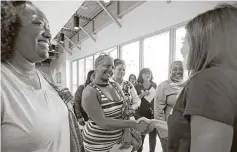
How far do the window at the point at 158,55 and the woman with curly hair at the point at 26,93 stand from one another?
3884 mm

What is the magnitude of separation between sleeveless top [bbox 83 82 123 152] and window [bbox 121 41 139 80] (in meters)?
4.19

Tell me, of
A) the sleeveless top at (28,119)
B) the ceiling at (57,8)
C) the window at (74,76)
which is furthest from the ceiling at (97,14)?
the sleeveless top at (28,119)

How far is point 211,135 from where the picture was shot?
0.77 meters

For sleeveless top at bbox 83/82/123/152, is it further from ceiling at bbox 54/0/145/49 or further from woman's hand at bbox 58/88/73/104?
ceiling at bbox 54/0/145/49

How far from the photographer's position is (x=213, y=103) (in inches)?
30.5

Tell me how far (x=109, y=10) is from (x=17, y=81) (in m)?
6.27

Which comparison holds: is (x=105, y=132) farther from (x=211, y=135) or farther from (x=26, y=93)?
(x=211, y=135)

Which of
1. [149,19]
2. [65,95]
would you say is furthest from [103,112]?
[149,19]

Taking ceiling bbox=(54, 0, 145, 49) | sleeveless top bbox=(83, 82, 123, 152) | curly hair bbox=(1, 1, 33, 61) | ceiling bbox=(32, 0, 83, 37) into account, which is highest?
ceiling bbox=(54, 0, 145, 49)

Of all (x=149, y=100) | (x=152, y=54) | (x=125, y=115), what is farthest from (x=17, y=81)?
(x=152, y=54)

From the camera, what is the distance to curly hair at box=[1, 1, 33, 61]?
84 centimetres

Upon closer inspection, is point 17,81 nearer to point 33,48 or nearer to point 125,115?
point 33,48

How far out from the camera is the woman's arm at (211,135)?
766mm

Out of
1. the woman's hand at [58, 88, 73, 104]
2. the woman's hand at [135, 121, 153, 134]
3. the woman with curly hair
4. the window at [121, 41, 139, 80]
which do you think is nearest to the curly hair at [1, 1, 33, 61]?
the woman with curly hair
